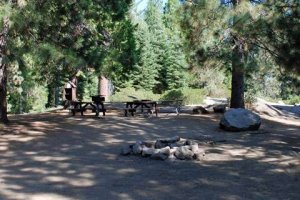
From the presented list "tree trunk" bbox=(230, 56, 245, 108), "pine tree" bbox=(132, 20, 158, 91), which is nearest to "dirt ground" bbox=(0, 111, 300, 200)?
"tree trunk" bbox=(230, 56, 245, 108)

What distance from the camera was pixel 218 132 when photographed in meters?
11.8

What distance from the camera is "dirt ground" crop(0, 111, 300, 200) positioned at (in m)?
5.83

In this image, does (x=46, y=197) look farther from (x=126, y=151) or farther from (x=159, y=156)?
(x=126, y=151)

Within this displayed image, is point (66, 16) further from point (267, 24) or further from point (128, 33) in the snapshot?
point (128, 33)

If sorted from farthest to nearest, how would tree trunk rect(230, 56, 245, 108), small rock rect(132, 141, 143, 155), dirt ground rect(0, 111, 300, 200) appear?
tree trunk rect(230, 56, 245, 108), small rock rect(132, 141, 143, 155), dirt ground rect(0, 111, 300, 200)

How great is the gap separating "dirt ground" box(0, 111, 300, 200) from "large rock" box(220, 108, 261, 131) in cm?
29

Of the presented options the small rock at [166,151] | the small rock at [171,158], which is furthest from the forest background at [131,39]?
the small rock at [171,158]

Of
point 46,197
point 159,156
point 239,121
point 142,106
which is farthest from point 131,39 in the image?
point 46,197

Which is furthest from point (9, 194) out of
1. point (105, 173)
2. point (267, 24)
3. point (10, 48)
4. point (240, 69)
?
point (240, 69)

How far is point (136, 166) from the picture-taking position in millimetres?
7543

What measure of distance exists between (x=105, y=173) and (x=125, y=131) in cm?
486

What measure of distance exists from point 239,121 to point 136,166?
205 inches

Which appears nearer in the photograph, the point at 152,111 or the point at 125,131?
the point at 125,131

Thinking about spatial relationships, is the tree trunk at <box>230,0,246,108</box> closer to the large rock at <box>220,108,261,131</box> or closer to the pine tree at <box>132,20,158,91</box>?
the large rock at <box>220,108,261,131</box>
